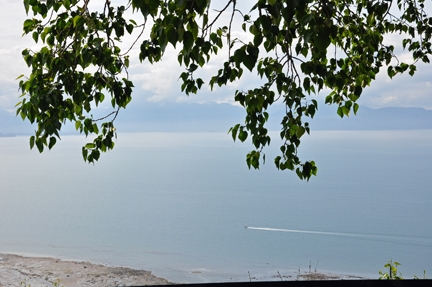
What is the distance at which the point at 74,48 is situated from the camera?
2.43m

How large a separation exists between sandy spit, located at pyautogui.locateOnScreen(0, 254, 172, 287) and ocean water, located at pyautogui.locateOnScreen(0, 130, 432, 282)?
3.08 m

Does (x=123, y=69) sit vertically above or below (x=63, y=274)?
above

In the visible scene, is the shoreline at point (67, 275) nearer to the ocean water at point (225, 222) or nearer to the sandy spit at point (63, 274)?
the sandy spit at point (63, 274)

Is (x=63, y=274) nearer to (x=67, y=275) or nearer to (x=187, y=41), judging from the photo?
(x=67, y=275)

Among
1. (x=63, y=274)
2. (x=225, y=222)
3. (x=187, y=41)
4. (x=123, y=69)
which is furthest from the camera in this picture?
(x=225, y=222)

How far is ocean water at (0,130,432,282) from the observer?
19.6 meters

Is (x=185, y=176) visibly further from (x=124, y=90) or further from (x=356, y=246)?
(x=124, y=90)

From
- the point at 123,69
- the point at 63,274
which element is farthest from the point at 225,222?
the point at 123,69

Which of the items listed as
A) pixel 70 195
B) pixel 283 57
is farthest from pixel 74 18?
pixel 70 195

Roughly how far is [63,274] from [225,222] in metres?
13.8

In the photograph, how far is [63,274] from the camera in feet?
45.4

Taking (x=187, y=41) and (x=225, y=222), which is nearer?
(x=187, y=41)

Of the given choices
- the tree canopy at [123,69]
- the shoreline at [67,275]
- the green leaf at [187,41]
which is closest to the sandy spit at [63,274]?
the shoreline at [67,275]

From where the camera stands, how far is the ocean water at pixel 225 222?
19561 mm
